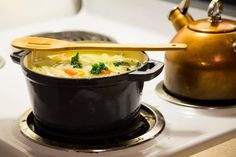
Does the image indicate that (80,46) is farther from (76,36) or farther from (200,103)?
(76,36)

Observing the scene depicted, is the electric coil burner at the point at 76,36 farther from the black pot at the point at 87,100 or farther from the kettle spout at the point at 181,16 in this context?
the black pot at the point at 87,100

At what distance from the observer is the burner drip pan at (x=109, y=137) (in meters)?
0.66

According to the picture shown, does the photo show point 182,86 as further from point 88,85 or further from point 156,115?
point 88,85

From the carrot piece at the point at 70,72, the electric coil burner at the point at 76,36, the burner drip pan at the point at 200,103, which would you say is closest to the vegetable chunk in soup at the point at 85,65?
the carrot piece at the point at 70,72

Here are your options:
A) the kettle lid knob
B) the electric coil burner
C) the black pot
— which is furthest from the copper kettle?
the electric coil burner

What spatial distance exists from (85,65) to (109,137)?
130mm

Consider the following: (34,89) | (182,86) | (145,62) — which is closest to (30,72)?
(34,89)

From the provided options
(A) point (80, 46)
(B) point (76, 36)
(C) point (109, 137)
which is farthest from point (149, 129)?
(B) point (76, 36)

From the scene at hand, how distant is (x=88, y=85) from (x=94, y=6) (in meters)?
0.89

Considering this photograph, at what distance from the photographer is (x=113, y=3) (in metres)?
1.41

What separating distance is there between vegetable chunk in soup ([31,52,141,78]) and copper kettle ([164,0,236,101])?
0.31 feet

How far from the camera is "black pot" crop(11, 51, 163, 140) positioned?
2.10ft

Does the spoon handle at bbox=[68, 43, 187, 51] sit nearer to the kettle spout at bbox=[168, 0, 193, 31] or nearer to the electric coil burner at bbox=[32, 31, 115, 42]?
the kettle spout at bbox=[168, 0, 193, 31]

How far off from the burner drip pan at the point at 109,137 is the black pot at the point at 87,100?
0.04ft
